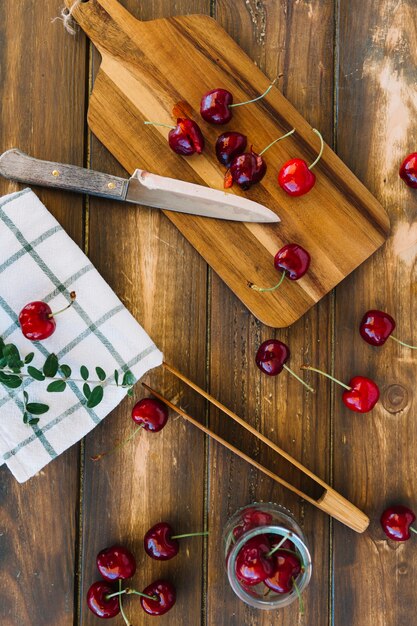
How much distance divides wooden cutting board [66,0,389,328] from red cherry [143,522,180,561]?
1.24 feet

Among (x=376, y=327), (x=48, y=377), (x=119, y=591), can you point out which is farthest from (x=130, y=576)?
(x=376, y=327)

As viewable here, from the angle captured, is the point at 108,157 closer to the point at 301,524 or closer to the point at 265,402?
the point at 265,402

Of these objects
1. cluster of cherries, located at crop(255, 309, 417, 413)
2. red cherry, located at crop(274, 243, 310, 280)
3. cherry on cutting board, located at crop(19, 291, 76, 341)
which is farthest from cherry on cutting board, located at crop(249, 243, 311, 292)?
cherry on cutting board, located at crop(19, 291, 76, 341)

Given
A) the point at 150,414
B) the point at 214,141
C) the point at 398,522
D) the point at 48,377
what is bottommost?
the point at 398,522

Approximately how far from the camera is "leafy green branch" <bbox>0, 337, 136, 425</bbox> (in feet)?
2.90

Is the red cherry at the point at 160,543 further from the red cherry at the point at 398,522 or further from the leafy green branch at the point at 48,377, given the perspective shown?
the red cherry at the point at 398,522

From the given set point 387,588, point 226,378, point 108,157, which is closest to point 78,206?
point 108,157

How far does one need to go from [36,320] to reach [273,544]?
500mm

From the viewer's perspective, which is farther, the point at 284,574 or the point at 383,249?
the point at 383,249

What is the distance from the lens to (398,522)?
38.2 inches

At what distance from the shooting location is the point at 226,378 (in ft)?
3.28

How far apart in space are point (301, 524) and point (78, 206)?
2.14 ft

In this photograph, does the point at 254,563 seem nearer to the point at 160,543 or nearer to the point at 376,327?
the point at 160,543

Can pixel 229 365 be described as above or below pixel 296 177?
below
